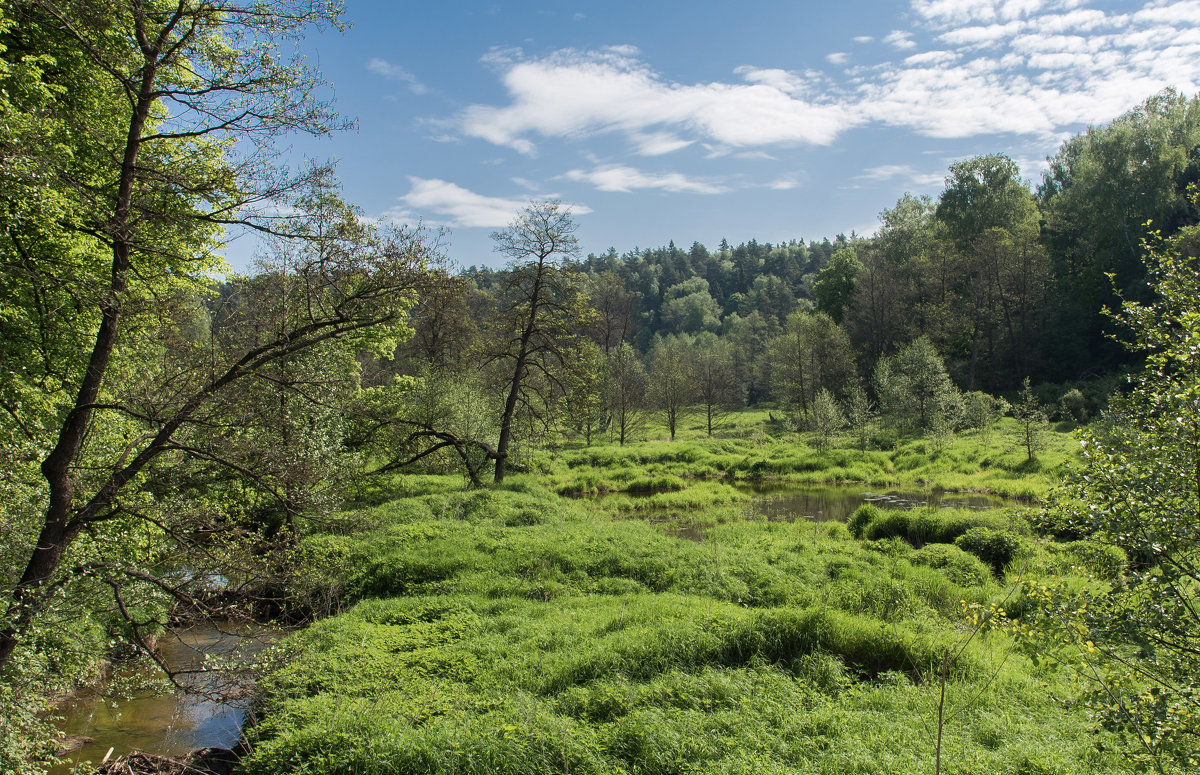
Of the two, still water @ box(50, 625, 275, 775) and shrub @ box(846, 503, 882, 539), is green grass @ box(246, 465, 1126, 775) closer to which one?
still water @ box(50, 625, 275, 775)

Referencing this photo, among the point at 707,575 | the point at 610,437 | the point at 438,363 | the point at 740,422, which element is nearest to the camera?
the point at 707,575

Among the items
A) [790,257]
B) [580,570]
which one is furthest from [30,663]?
[790,257]

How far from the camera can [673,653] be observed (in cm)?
1032

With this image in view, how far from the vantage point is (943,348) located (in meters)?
50.3

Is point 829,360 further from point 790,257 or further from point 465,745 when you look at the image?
point 790,257

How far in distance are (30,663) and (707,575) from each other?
37.9ft

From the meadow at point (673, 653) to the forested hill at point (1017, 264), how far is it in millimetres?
28061

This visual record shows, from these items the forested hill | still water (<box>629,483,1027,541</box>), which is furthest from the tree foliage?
the forested hill

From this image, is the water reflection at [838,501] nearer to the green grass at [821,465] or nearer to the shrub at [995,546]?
the green grass at [821,465]

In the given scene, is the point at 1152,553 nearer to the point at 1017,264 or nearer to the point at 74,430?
the point at 74,430

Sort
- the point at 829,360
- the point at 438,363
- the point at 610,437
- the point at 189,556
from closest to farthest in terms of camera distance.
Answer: the point at 189,556 < the point at 438,363 < the point at 610,437 < the point at 829,360

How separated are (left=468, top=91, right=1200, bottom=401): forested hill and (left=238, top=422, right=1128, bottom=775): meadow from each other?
28.1 m

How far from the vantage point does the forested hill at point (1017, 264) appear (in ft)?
155

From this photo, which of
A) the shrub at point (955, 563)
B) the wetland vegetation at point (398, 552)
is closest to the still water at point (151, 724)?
the wetland vegetation at point (398, 552)
